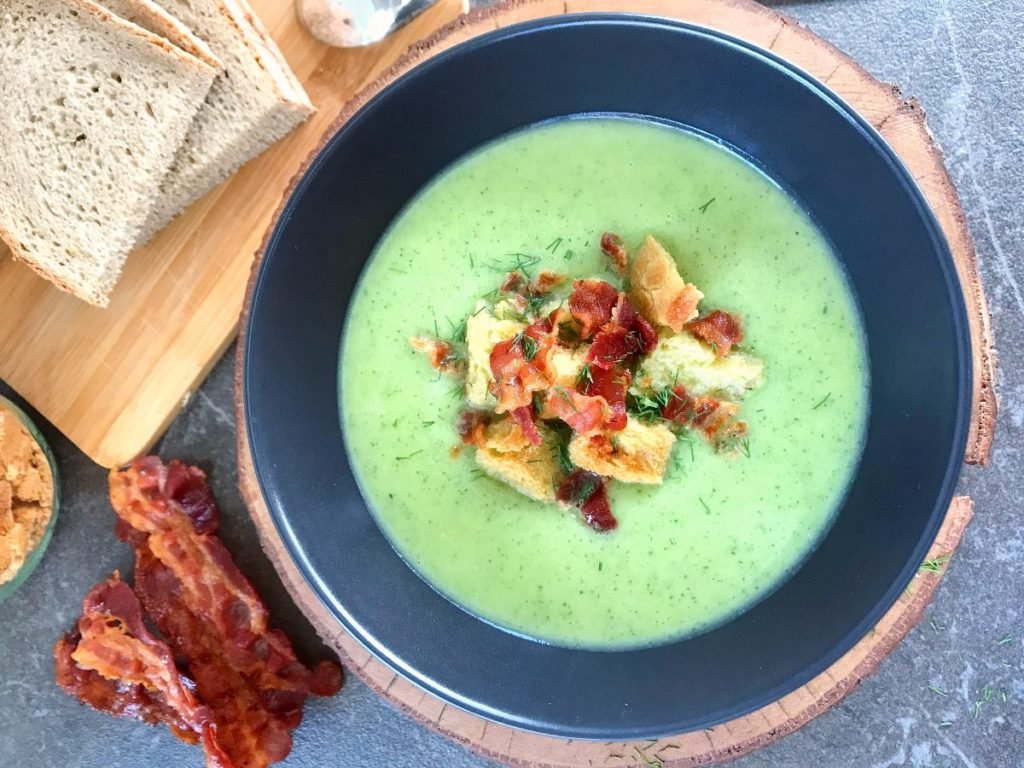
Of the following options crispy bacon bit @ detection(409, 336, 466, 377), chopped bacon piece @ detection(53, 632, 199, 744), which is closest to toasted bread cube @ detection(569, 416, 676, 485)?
crispy bacon bit @ detection(409, 336, 466, 377)

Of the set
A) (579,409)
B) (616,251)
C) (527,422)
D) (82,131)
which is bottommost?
(82,131)

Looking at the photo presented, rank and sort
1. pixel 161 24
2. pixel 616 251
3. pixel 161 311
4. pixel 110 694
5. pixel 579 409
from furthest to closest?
pixel 110 694
pixel 161 311
pixel 161 24
pixel 616 251
pixel 579 409

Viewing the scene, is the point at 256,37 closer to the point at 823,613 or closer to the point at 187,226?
the point at 187,226

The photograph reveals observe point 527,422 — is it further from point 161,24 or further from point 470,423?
point 161,24

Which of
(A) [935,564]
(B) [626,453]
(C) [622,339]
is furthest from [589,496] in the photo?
(A) [935,564]

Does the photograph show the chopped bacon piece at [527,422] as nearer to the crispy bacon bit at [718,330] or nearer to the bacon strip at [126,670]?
the crispy bacon bit at [718,330]

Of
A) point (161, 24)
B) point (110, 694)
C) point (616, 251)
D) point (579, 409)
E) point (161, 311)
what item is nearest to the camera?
point (579, 409)
